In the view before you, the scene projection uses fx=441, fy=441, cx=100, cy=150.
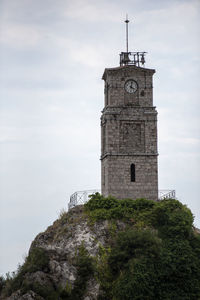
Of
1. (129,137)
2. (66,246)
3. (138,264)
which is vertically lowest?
(138,264)

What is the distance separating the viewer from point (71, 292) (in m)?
26.1

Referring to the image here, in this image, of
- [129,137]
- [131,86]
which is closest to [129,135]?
[129,137]

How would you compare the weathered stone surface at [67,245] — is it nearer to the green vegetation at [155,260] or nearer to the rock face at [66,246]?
the rock face at [66,246]

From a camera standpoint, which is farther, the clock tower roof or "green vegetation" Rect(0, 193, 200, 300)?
the clock tower roof

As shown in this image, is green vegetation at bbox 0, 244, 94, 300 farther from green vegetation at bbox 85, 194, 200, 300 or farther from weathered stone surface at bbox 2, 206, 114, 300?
green vegetation at bbox 85, 194, 200, 300

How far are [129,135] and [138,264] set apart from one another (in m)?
13.0

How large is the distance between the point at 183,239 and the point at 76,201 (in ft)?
31.9

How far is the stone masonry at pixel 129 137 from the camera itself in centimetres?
3547

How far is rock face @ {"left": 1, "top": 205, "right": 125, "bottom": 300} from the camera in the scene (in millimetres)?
26109

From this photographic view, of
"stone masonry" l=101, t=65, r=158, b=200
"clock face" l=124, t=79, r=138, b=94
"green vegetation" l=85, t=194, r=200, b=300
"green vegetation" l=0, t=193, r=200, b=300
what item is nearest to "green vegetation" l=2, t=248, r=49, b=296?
"green vegetation" l=0, t=193, r=200, b=300

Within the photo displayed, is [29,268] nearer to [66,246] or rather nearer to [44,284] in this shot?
[44,284]

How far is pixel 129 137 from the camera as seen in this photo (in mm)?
36438

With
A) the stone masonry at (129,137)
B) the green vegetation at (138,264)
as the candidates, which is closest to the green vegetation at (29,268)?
the green vegetation at (138,264)

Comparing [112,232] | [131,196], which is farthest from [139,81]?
[112,232]
